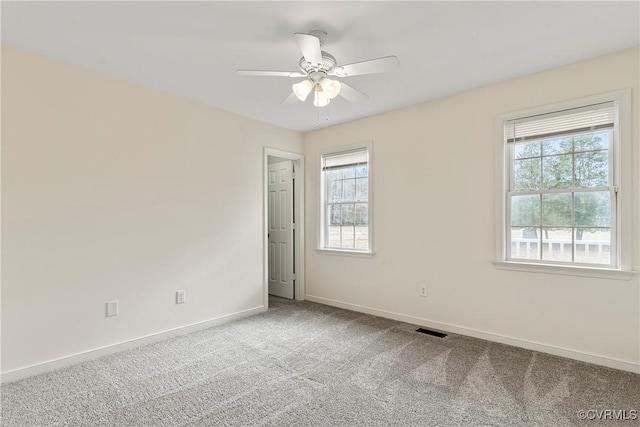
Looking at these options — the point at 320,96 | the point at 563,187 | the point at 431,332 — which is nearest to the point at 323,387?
the point at 431,332

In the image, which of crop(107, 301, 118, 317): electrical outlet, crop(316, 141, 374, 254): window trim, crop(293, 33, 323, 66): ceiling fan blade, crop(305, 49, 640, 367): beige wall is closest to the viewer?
crop(293, 33, 323, 66): ceiling fan blade

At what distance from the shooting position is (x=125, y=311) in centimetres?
303

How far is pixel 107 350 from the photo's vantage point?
290cm

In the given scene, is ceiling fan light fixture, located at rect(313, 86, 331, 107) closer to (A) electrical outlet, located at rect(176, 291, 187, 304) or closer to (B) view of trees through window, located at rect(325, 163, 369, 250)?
(B) view of trees through window, located at rect(325, 163, 369, 250)

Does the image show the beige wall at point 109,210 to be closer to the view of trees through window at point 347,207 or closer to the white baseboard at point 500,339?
the view of trees through window at point 347,207

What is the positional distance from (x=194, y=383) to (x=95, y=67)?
2.68 meters

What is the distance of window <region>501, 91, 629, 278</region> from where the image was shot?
8.66 ft

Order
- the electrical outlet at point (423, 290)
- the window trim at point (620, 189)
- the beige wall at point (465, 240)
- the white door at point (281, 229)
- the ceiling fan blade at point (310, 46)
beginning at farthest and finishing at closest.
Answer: the white door at point (281, 229) < the electrical outlet at point (423, 290) < the beige wall at point (465, 240) < the window trim at point (620, 189) < the ceiling fan blade at point (310, 46)

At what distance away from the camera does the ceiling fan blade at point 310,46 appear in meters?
1.85

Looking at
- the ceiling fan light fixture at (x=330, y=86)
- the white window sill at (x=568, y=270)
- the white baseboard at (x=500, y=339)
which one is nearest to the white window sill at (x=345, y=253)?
the white baseboard at (x=500, y=339)

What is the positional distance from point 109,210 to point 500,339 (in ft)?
12.4

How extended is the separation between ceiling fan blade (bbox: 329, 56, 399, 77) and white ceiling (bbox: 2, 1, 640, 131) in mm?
295

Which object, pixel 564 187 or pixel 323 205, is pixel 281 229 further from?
pixel 564 187

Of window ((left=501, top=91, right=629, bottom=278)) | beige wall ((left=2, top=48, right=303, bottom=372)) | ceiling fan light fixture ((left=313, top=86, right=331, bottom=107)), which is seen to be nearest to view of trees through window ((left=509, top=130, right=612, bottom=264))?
window ((left=501, top=91, right=629, bottom=278))
